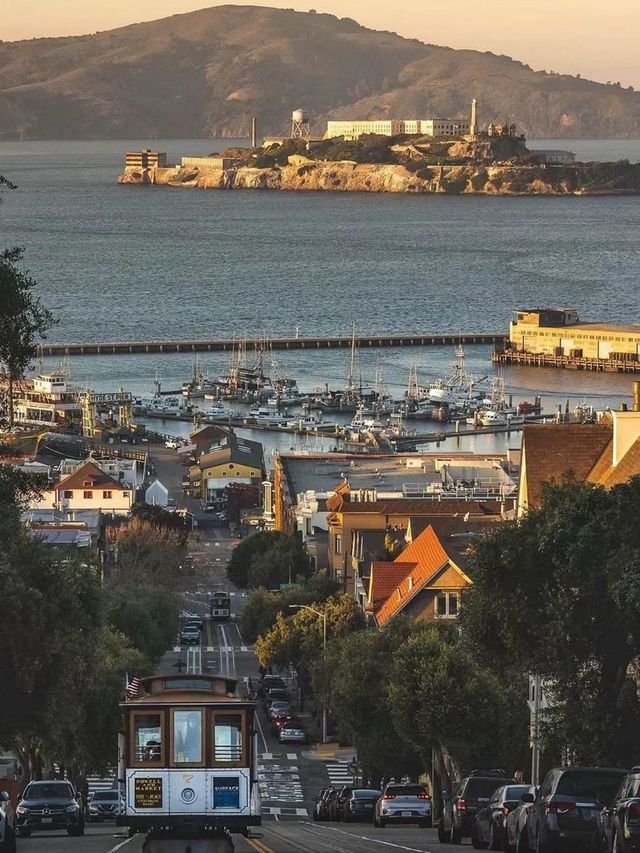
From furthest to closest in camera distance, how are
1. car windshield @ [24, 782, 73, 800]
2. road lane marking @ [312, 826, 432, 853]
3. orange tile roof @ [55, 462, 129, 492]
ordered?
orange tile roof @ [55, 462, 129, 492]
car windshield @ [24, 782, 73, 800]
road lane marking @ [312, 826, 432, 853]

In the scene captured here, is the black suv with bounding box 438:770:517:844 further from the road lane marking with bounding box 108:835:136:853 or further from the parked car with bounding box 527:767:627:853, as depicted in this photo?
the parked car with bounding box 527:767:627:853

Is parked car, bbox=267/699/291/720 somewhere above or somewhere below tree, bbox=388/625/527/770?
below

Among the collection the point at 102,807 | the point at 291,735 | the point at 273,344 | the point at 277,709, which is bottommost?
the point at 291,735

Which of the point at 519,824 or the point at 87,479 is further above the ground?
the point at 519,824

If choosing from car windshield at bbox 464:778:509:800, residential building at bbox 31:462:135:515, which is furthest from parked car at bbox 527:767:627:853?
residential building at bbox 31:462:135:515

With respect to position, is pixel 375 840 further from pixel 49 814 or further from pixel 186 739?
pixel 49 814

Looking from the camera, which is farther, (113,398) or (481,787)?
(113,398)

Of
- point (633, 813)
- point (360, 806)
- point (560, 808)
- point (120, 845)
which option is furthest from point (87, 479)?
point (633, 813)
